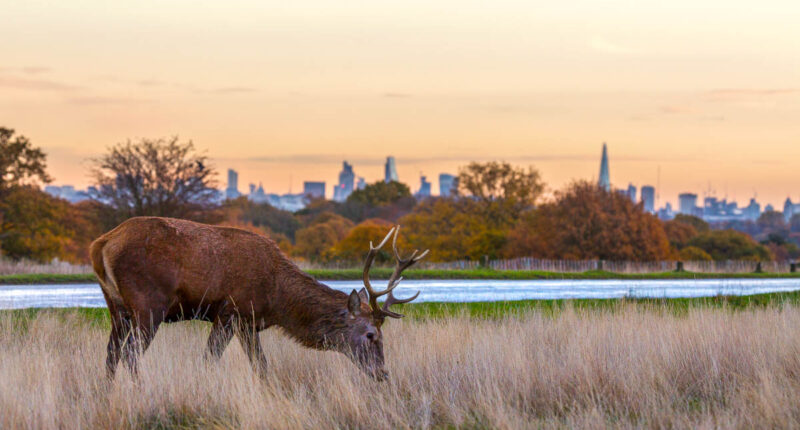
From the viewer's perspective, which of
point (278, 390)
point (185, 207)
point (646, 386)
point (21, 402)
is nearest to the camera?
point (21, 402)

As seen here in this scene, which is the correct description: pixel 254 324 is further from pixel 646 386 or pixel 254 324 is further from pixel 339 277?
pixel 339 277

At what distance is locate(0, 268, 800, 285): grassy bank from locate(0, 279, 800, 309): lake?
60.9 inches

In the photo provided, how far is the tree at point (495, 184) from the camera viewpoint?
199ft

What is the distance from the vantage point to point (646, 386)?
973 cm

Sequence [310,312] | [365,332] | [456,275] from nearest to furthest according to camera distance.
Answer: [365,332] → [310,312] → [456,275]

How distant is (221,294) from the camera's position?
395 inches

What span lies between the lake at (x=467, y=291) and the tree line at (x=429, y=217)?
11.1 metres

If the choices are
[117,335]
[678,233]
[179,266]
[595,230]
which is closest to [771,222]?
[678,233]

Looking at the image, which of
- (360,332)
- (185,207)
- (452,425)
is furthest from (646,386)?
(185,207)

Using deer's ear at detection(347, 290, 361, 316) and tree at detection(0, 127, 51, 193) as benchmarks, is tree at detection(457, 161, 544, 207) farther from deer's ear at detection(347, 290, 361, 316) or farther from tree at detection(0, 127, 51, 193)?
deer's ear at detection(347, 290, 361, 316)

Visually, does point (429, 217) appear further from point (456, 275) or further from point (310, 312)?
point (310, 312)

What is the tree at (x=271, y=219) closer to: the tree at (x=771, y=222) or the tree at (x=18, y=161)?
the tree at (x=18, y=161)

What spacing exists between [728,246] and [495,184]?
2044 cm

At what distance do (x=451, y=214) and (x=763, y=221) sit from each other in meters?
115
